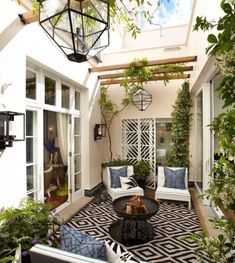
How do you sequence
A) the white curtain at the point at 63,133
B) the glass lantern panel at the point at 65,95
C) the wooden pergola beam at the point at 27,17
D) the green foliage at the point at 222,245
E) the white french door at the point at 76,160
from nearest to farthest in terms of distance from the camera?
1. the green foliage at the point at 222,245
2. the wooden pergola beam at the point at 27,17
3. the white curtain at the point at 63,133
4. the glass lantern panel at the point at 65,95
5. the white french door at the point at 76,160

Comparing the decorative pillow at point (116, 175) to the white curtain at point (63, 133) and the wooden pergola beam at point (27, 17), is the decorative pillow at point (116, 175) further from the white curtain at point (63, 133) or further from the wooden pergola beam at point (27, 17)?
the wooden pergola beam at point (27, 17)

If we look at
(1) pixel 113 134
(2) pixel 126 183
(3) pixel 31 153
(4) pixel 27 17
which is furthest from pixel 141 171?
(4) pixel 27 17

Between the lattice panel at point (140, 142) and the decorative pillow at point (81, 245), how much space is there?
15.0ft

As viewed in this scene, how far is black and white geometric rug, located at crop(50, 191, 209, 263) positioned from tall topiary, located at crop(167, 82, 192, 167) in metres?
1.40

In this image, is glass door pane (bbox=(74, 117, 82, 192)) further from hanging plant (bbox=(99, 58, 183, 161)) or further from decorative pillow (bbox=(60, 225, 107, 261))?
decorative pillow (bbox=(60, 225, 107, 261))

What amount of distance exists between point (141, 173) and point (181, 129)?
164cm

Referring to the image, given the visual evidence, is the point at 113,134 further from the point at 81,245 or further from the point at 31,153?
the point at 81,245

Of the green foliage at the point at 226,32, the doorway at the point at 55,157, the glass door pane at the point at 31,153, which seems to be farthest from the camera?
the doorway at the point at 55,157

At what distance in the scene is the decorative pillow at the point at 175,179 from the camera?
16.0 feet

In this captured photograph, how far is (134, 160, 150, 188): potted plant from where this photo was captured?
5.71 m

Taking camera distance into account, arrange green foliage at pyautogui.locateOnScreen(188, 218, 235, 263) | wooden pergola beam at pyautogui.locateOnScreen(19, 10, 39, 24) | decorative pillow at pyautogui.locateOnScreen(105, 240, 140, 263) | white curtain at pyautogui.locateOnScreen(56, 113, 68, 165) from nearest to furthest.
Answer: green foliage at pyautogui.locateOnScreen(188, 218, 235, 263)
decorative pillow at pyautogui.locateOnScreen(105, 240, 140, 263)
wooden pergola beam at pyautogui.locateOnScreen(19, 10, 39, 24)
white curtain at pyautogui.locateOnScreen(56, 113, 68, 165)

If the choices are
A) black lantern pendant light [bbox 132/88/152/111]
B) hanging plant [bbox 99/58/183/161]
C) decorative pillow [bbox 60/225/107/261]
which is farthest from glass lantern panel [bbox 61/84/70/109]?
decorative pillow [bbox 60/225/107/261]

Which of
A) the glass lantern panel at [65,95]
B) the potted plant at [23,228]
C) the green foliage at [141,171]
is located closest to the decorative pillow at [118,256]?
the potted plant at [23,228]

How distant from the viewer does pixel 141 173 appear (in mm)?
5715
